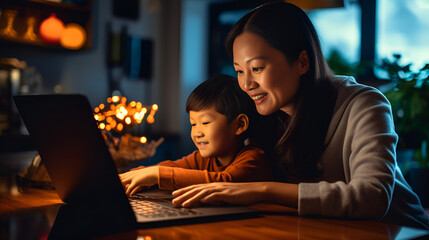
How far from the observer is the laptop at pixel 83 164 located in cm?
67

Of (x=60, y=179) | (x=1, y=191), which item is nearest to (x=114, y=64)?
(x=1, y=191)

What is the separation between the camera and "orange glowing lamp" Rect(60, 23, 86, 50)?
3363 millimetres

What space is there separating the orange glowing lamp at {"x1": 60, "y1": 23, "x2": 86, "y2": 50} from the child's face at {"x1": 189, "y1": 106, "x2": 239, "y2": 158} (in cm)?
269

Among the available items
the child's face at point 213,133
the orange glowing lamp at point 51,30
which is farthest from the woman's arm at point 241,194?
the orange glowing lamp at point 51,30

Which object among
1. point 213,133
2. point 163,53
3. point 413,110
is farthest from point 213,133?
point 163,53

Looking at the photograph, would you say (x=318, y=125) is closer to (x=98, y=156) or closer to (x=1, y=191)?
(x=98, y=156)

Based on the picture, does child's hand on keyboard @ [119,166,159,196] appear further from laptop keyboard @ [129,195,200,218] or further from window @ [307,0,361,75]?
window @ [307,0,361,75]

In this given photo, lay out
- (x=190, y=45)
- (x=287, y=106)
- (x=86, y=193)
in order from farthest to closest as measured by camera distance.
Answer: (x=190, y=45), (x=287, y=106), (x=86, y=193)

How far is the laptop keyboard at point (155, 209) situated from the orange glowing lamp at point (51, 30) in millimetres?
2768

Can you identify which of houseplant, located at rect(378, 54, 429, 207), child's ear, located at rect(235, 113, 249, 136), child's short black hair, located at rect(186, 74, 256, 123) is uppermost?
child's short black hair, located at rect(186, 74, 256, 123)

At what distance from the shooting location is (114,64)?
156 inches

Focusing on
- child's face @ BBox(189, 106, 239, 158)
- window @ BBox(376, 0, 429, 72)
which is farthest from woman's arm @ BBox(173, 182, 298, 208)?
window @ BBox(376, 0, 429, 72)

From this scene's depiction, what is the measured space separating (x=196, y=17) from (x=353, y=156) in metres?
3.60

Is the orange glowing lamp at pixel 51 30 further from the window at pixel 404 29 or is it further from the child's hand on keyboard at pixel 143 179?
the child's hand on keyboard at pixel 143 179
